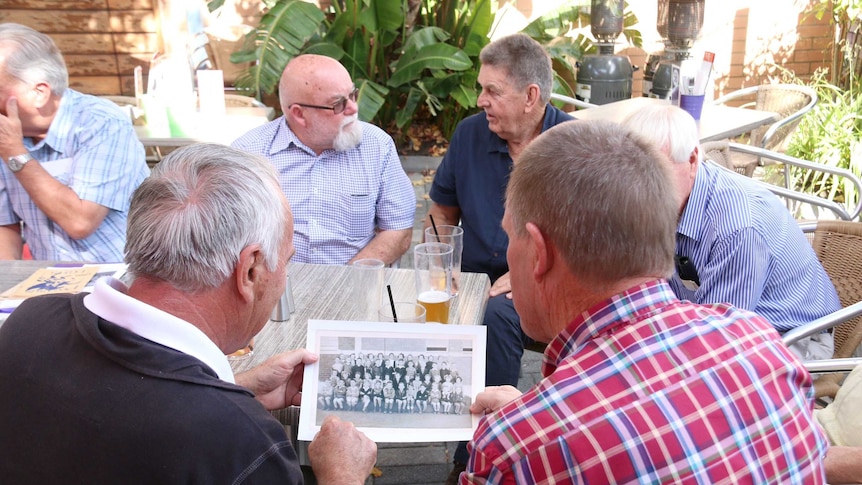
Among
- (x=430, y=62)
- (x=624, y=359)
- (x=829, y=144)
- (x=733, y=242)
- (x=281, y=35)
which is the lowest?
(x=829, y=144)

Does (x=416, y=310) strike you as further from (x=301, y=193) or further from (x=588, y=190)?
(x=301, y=193)

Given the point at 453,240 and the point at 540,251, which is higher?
the point at 540,251

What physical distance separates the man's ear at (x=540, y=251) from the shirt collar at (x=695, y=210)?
1.13 meters

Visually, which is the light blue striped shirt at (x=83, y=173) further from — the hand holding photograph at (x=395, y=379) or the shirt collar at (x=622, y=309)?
the shirt collar at (x=622, y=309)

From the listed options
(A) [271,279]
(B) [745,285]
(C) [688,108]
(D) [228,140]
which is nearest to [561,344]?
(A) [271,279]

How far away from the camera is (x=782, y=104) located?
227 inches

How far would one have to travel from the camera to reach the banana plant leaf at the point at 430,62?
656 cm

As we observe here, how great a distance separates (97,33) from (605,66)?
4848 mm

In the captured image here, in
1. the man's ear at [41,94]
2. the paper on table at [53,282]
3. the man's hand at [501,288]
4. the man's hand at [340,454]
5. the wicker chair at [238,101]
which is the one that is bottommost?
the man's hand at [501,288]

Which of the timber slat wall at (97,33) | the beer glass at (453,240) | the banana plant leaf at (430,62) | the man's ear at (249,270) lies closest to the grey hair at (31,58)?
the beer glass at (453,240)

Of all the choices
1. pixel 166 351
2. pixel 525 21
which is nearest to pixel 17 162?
pixel 166 351

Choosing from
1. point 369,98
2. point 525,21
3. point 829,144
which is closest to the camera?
point 829,144

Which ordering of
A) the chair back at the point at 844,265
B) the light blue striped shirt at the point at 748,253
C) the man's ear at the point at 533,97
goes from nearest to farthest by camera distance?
the light blue striped shirt at the point at 748,253
the chair back at the point at 844,265
the man's ear at the point at 533,97

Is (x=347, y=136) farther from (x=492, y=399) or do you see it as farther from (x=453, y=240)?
(x=492, y=399)
